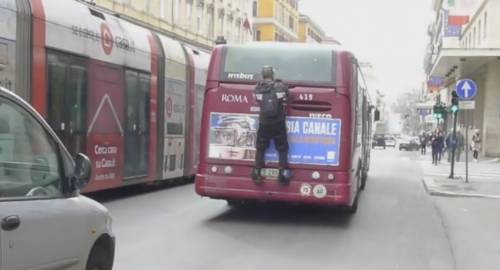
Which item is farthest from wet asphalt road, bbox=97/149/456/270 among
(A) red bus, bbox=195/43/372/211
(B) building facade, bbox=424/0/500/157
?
(B) building facade, bbox=424/0/500/157

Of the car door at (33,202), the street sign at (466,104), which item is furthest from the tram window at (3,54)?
the street sign at (466,104)

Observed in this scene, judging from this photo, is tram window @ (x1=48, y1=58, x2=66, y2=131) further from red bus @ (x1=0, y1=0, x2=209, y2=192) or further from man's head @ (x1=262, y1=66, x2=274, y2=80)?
man's head @ (x1=262, y1=66, x2=274, y2=80)

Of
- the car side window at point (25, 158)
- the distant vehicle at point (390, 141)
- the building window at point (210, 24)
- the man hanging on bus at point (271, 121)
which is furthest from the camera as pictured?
the distant vehicle at point (390, 141)

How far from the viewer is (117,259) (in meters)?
7.88

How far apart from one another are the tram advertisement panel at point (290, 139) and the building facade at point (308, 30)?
99400 millimetres

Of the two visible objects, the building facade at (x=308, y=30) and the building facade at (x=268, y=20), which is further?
the building facade at (x=308, y=30)

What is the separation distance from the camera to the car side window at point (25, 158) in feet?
13.8

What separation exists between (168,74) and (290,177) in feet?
19.1

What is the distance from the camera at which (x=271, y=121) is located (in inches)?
412

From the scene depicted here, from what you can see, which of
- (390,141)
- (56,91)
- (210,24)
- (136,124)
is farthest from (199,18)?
(390,141)

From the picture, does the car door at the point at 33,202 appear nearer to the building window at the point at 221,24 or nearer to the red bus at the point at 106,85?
the red bus at the point at 106,85

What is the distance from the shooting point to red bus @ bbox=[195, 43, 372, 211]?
10.6 meters

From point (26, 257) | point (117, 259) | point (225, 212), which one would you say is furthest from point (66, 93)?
point (26, 257)

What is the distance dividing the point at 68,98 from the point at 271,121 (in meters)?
3.27
